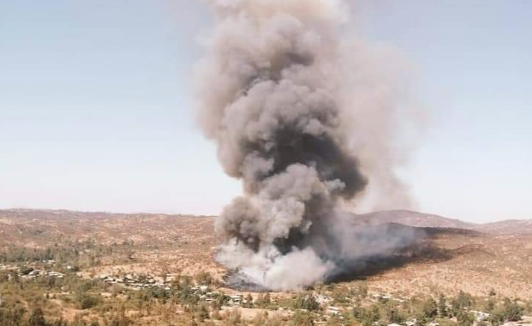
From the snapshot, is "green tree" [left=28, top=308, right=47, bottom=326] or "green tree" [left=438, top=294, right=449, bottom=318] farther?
"green tree" [left=438, top=294, right=449, bottom=318]

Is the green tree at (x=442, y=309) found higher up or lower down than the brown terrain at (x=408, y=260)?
lower down

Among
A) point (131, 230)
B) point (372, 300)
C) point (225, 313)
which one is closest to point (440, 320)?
point (372, 300)

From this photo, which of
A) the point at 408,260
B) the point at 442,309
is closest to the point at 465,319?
the point at 442,309

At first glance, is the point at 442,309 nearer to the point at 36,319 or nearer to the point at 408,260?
the point at 408,260

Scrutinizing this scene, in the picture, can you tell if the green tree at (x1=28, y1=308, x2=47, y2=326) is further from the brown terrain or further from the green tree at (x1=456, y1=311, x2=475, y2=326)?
the green tree at (x1=456, y1=311, x2=475, y2=326)

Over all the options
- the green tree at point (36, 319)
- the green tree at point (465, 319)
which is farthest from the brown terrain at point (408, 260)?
the green tree at point (36, 319)

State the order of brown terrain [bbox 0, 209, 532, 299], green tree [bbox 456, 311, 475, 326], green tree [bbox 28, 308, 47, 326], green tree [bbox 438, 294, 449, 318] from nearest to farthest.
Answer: green tree [bbox 28, 308, 47, 326], green tree [bbox 456, 311, 475, 326], green tree [bbox 438, 294, 449, 318], brown terrain [bbox 0, 209, 532, 299]

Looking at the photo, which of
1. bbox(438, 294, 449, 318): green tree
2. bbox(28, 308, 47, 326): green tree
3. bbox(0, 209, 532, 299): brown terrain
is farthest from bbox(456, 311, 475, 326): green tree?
bbox(28, 308, 47, 326): green tree

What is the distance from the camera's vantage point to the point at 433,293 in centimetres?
4306

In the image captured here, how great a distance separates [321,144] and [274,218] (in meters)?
9.21

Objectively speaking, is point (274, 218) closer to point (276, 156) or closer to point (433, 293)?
point (276, 156)

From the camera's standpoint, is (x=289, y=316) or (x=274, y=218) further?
(x=274, y=218)

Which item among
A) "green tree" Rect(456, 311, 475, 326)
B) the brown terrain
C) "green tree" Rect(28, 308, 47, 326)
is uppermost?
the brown terrain

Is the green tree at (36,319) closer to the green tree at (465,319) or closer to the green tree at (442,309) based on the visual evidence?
the green tree at (465,319)
